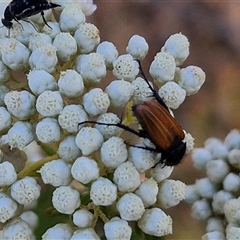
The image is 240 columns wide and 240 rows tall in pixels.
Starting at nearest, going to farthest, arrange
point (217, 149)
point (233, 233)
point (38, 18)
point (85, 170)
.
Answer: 1. point (85, 170)
2. point (233, 233)
3. point (38, 18)
4. point (217, 149)

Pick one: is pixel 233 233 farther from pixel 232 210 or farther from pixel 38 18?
pixel 38 18

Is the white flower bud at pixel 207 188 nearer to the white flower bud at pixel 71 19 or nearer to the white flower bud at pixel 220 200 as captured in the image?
the white flower bud at pixel 220 200

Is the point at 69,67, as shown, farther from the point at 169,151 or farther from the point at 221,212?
the point at 221,212

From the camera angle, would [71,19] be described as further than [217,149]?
No

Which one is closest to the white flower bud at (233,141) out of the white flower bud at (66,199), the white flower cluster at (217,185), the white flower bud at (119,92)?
the white flower cluster at (217,185)

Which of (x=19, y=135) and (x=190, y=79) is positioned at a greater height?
(x=190, y=79)

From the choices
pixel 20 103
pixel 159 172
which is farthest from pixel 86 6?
pixel 159 172

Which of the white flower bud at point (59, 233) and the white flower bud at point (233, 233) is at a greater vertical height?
the white flower bud at point (233, 233)
